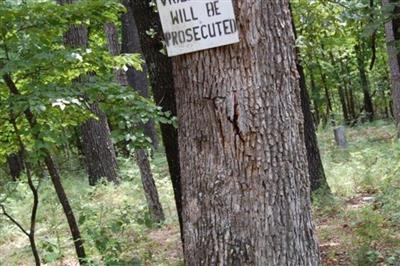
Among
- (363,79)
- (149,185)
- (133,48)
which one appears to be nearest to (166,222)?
(149,185)

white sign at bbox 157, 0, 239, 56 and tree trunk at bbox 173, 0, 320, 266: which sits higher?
white sign at bbox 157, 0, 239, 56

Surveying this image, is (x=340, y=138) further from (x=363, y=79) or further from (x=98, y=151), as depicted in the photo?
(x=363, y=79)

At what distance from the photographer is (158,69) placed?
419cm

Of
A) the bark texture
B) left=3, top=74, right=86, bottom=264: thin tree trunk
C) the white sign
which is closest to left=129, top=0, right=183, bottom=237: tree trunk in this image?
left=3, top=74, right=86, bottom=264: thin tree trunk

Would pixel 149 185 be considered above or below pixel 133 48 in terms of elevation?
below

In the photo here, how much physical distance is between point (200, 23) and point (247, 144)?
569 mm

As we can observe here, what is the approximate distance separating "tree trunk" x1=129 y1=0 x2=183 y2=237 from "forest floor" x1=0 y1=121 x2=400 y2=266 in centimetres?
91

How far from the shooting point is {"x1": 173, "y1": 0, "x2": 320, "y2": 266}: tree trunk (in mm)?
2160

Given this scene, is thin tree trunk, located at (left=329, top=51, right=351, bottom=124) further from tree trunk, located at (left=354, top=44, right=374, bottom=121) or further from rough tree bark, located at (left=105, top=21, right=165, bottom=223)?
rough tree bark, located at (left=105, top=21, right=165, bottom=223)

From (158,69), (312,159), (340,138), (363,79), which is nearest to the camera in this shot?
(158,69)

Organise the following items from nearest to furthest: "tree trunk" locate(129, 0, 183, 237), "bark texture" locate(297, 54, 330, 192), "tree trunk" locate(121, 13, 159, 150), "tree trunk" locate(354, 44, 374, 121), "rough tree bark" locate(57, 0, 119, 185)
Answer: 1. "tree trunk" locate(129, 0, 183, 237)
2. "bark texture" locate(297, 54, 330, 192)
3. "rough tree bark" locate(57, 0, 119, 185)
4. "tree trunk" locate(121, 13, 159, 150)
5. "tree trunk" locate(354, 44, 374, 121)

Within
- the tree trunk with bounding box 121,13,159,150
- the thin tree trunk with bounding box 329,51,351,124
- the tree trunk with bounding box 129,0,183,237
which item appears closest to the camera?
the tree trunk with bounding box 129,0,183,237

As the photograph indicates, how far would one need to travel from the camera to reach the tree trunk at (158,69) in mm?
4160

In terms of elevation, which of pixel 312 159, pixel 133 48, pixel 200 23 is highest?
pixel 133 48
